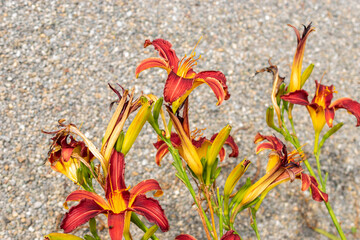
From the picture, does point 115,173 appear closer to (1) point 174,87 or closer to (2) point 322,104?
(1) point 174,87

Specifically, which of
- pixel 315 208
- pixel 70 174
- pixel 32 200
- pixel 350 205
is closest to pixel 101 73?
pixel 32 200

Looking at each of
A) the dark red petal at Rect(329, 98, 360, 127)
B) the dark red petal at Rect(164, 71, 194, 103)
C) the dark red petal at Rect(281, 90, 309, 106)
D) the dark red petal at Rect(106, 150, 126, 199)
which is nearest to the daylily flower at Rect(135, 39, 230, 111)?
the dark red petal at Rect(164, 71, 194, 103)

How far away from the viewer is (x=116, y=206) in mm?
915

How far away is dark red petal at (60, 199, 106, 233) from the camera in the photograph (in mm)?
821

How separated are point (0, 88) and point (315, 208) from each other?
48.5 inches

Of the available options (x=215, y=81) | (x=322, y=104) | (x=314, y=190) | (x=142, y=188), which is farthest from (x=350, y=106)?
(x=142, y=188)

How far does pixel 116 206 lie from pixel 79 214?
100 mm

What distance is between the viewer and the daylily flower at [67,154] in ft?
3.09

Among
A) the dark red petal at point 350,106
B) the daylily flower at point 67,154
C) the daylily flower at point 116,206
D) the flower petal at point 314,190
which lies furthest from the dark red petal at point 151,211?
the dark red petal at point 350,106

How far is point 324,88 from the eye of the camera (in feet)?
4.07

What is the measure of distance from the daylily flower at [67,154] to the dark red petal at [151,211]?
15 cm

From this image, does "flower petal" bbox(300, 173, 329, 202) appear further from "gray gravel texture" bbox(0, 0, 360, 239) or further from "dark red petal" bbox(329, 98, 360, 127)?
"gray gravel texture" bbox(0, 0, 360, 239)

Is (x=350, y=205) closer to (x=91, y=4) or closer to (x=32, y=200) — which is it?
(x=32, y=200)

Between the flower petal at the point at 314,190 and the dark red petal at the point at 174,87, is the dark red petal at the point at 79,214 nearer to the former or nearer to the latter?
the dark red petal at the point at 174,87
